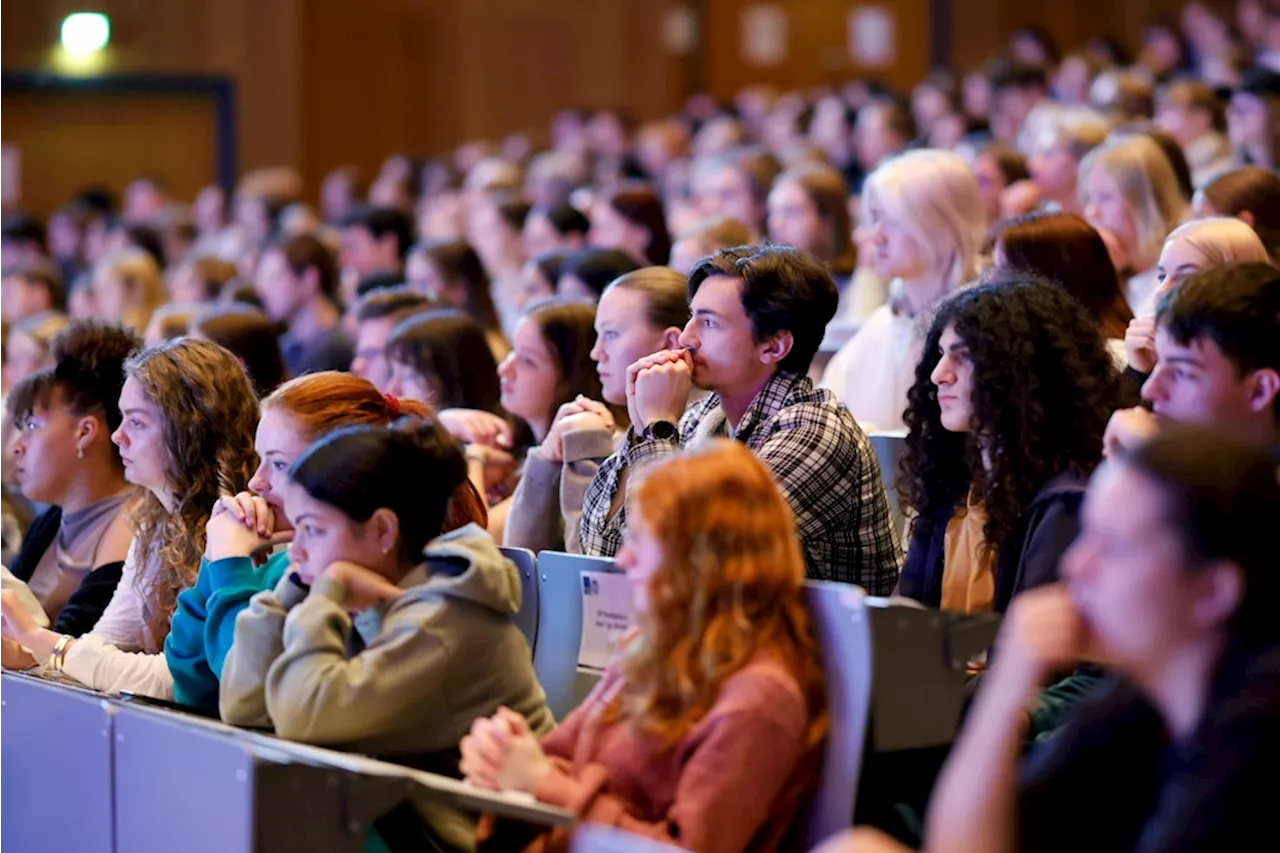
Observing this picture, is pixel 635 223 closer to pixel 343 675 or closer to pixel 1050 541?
pixel 1050 541

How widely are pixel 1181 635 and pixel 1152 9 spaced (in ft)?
40.8

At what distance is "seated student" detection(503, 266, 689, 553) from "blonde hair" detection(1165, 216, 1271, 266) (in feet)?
3.31

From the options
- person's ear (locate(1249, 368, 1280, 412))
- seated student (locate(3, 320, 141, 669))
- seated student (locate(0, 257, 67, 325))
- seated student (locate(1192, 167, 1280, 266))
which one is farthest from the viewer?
seated student (locate(0, 257, 67, 325))

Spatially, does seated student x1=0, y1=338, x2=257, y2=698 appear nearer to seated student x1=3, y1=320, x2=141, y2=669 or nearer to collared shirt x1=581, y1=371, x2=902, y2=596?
seated student x1=3, y1=320, x2=141, y2=669

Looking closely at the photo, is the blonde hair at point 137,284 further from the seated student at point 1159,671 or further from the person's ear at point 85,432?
the seated student at point 1159,671

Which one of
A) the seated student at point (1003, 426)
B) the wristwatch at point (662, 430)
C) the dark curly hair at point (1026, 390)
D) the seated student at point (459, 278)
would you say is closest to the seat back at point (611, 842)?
the seated student at point (1003, 426)

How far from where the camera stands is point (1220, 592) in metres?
1.86

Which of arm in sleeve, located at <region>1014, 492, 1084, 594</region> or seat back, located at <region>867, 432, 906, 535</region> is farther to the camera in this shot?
seat back, located at <region>867, 432, 906, 535</region>

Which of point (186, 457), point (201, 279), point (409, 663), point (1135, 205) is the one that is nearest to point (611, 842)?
point (409, 663)

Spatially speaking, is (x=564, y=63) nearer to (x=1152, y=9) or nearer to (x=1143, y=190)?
(x=1152, y=9)

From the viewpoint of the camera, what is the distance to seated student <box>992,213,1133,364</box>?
3.86m

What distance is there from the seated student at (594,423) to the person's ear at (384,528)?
2.74ft

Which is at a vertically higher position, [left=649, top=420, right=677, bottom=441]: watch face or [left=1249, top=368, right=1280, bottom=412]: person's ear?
Result: [left=1249, top=368, right=1280, bottom=412]: person's ear

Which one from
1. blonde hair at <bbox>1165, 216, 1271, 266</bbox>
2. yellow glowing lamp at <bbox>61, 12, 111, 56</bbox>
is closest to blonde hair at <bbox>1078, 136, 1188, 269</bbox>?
blonde hair at <bbox>1165, 216, 1271, 266</bbox>
